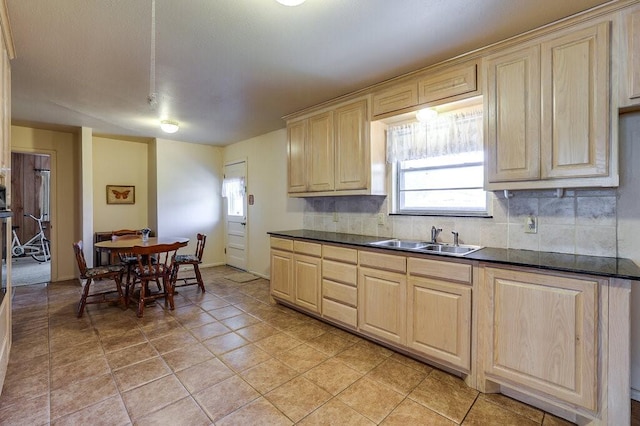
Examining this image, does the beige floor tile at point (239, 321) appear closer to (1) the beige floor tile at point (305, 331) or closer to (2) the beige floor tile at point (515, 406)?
(1) the beige floor tile at point (305, 331)

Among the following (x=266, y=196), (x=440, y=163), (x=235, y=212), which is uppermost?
(x=440, y=163)

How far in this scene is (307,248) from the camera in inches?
127

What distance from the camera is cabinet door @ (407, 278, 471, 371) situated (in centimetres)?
204

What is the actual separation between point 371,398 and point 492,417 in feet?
2.31

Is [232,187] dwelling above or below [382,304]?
above

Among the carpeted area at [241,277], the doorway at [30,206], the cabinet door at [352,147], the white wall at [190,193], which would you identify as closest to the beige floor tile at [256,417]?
the cabinet door at [352,147]

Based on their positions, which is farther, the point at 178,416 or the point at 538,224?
the point at 538,224

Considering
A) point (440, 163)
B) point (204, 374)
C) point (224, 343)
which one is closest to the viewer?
point (204, 374)

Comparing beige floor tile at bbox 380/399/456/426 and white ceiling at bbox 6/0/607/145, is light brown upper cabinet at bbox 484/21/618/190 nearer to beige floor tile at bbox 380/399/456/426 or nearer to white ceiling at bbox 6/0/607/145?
white ceiling at bbox 6/0/607/145

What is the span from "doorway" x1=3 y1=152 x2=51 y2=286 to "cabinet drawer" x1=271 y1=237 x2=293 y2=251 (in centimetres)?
587

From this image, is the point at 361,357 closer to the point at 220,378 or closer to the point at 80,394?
the point at 220,378

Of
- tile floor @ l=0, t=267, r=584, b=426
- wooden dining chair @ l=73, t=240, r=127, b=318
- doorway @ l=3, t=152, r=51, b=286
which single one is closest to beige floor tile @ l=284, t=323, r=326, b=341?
tile floor @ l=0, t=267, r=584, b=426

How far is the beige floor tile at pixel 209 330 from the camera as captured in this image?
2797 mm

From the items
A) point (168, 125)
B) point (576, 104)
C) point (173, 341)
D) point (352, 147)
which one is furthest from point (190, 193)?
point (576, 104)
